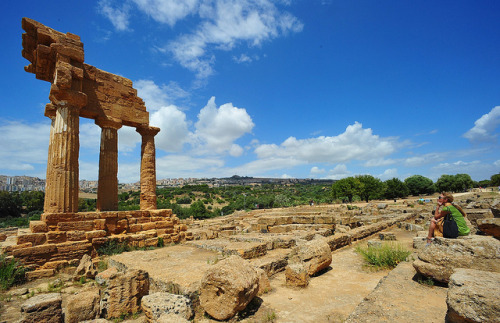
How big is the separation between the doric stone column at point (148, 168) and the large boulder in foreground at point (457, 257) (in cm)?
974

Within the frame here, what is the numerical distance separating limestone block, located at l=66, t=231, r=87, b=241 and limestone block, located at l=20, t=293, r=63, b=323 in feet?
14.5

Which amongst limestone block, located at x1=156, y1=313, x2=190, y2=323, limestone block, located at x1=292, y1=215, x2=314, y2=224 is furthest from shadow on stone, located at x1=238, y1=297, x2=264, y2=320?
limestone block, located at x1=292, y1=215, x2=314, y2=224

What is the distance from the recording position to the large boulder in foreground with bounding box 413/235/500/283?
3693 mm

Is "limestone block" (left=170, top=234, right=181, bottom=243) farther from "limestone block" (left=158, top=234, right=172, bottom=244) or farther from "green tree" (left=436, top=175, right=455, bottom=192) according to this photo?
"green tree" (left=436, top=175, right=455, bottom=192)

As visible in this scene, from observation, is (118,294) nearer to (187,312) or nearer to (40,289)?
(187,312)

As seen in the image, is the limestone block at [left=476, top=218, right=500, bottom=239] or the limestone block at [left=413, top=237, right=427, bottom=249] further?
the limestone block at [left=413, top=237, right=427, bottom=249]

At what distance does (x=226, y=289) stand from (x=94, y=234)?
6.41 m

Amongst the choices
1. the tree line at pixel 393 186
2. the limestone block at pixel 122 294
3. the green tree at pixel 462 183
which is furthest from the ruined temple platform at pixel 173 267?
the green tree at pixel 462 183

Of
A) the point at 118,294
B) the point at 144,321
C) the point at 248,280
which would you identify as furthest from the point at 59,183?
the point at 248,280

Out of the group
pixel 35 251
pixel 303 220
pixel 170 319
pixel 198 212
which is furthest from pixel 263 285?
pixel 198 212

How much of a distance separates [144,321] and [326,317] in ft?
9.07

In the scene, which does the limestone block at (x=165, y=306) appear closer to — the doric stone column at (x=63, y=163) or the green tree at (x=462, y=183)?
the doric stone column at (x=63, y=163)

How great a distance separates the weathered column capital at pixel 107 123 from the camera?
383 inches

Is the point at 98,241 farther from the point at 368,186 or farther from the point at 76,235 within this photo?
the point at 368,186
